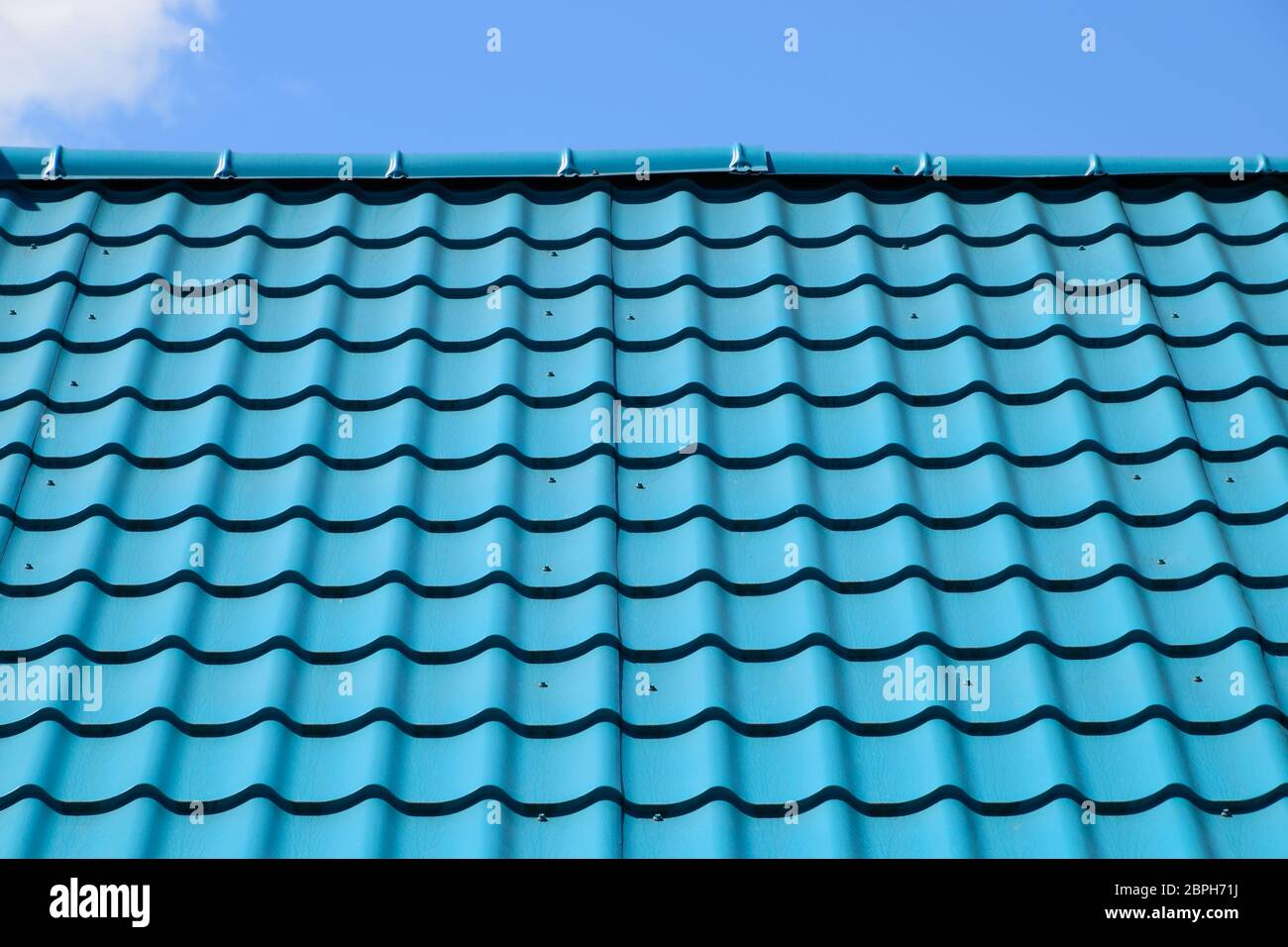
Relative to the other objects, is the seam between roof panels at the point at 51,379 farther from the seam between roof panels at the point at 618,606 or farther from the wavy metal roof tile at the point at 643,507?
the seam between roof panels at the point at 618,606

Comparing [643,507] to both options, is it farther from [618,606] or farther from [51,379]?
[51,379]

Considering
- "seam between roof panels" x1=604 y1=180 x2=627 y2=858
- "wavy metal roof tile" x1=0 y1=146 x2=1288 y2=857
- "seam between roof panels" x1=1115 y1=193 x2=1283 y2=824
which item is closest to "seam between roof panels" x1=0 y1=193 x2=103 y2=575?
"wavy metal roof tile" x1=0 y1=146 x2=1288 y2=857

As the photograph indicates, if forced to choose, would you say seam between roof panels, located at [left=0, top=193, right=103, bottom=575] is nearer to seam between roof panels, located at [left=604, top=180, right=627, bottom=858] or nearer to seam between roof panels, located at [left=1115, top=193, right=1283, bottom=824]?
seam between roof panels, located at [left=604, top=180, right=627, bottom=858]

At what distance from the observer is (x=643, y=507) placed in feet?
14.8

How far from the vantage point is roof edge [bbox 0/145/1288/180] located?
18.8 feet

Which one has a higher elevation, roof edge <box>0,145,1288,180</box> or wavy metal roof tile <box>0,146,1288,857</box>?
roof edge <box>0,145,1288,180</box>

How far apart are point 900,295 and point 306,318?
6.81ft

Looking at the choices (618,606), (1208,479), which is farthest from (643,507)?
(1208,479)

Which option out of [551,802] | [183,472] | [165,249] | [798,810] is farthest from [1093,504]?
[165,249]

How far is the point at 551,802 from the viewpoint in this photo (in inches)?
146

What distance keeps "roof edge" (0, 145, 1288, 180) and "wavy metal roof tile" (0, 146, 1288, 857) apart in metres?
0.02

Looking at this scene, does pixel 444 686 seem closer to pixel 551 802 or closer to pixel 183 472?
pixel 551 802

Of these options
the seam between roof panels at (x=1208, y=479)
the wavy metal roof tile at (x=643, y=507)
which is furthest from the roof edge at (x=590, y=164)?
the seam between roof panels at (x=1208, y=479)

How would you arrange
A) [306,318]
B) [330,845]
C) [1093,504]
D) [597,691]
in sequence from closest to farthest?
1. [330,845]
2. [597,691]
3. [1093,504]
4. [306,318]
